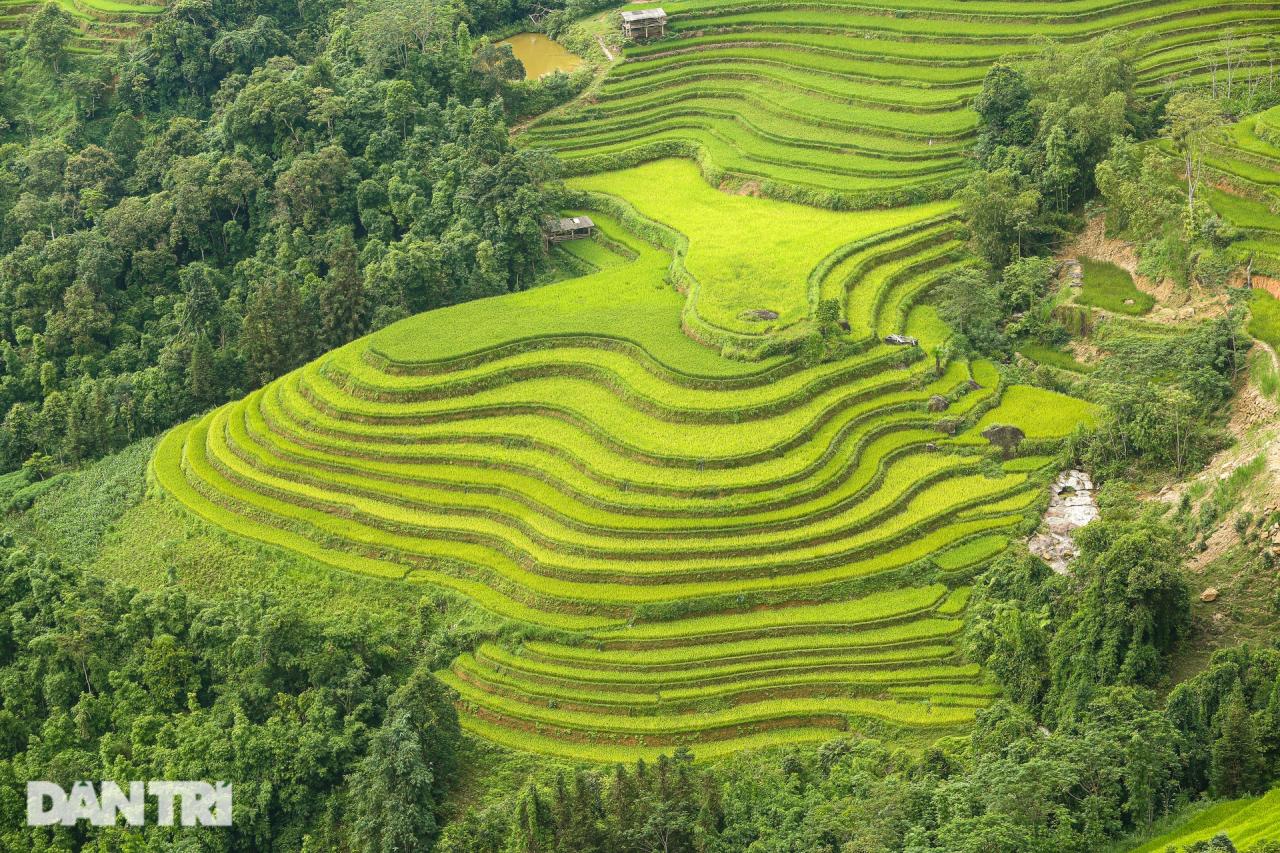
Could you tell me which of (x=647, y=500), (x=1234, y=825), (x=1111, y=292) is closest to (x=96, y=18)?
(x=647, y=500)

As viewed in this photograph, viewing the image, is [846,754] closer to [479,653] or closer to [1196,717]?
[1196,717]

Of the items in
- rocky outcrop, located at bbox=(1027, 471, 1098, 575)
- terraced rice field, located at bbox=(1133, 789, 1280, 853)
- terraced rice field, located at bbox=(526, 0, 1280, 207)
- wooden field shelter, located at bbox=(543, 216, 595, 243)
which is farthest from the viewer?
terraced rice field, located at bbox=(526, 0, 1280, 207)

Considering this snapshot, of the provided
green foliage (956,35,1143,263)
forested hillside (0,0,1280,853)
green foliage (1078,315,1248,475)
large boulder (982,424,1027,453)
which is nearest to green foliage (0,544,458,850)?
forested hillside (0,0,1280,853)

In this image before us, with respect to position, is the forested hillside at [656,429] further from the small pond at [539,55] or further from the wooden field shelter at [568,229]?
the small pond at [539,55]

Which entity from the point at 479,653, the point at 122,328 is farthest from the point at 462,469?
the point at 122,328

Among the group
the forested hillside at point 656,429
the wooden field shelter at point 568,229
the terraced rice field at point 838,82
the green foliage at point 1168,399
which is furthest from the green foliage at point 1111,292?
the wooden field shelter at point 568,229

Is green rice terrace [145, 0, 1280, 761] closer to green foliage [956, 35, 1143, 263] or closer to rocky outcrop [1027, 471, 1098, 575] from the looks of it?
rocky outcrop [1027, 471, 1098, 575]

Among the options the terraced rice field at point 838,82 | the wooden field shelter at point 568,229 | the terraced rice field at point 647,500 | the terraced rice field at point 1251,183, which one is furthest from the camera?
the terraced rice field at point 838,82

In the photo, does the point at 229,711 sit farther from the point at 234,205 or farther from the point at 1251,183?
the point at 1251,183
